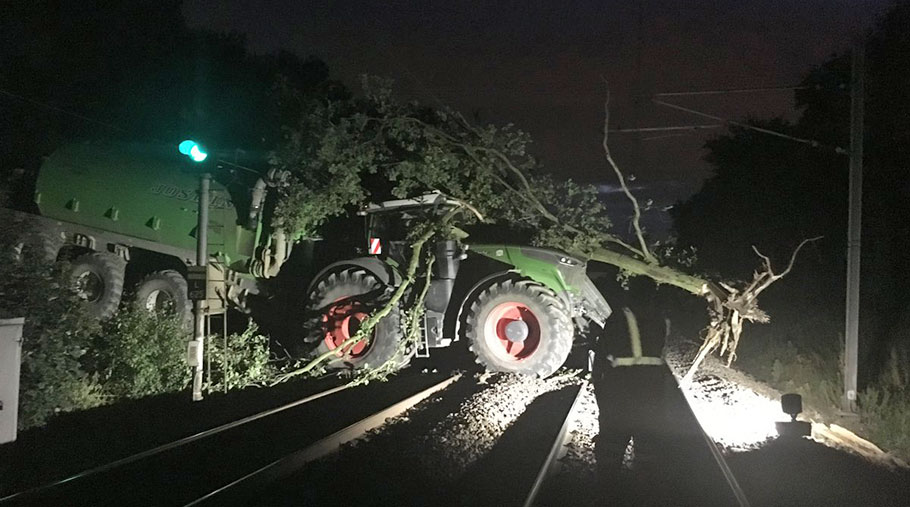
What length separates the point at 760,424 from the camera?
956 cm

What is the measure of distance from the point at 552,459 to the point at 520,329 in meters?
5.20

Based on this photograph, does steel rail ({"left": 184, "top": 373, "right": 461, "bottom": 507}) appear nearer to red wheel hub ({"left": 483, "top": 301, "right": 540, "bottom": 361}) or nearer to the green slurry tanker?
red wheel hub ({"left": 483, "top": 301, "right": 540, "bottom": 361})

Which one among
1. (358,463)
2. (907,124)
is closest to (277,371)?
(358,463)

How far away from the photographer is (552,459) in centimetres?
762

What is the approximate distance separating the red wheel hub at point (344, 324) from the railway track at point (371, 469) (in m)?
3.68

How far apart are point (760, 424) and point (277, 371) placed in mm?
8377

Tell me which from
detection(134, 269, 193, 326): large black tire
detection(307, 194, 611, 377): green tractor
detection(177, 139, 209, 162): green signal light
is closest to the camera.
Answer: detection(177, 139, 209, 162): green signal light

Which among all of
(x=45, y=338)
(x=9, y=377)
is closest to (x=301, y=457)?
(x=9, y=377)

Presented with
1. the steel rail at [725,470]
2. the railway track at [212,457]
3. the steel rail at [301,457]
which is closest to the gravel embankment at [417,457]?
the steel rail at [301,457]

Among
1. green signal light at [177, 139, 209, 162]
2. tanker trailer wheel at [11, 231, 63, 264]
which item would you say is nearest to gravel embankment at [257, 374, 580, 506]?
green signal light at [177, 139, 209, 162]

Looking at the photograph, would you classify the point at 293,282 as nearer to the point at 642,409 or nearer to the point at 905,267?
the point at 642,409

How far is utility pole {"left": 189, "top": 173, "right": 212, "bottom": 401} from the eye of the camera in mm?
11594

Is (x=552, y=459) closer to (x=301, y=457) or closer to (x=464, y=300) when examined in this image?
(x=301, y=457)

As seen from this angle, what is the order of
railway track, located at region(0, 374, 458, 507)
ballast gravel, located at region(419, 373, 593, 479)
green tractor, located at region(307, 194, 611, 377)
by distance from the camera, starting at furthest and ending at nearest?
green tractor, located at region(307, 194, 611, 377)
ballast gravel, located at region(419, 373, 593, 479)
railway track, located at region(0, 374, 458, 507)
